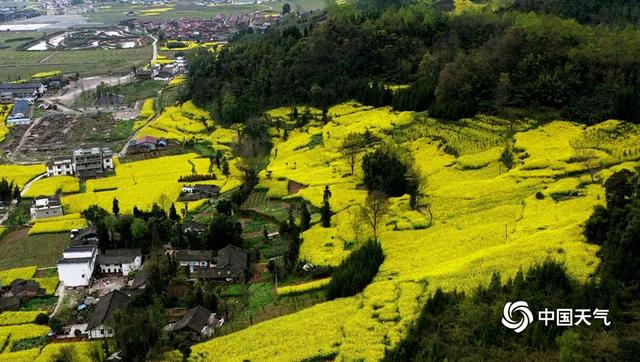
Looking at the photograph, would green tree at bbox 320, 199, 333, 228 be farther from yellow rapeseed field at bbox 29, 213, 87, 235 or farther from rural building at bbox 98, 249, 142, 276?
yellow rapeseed field at bbox 29, 213, 87, 235

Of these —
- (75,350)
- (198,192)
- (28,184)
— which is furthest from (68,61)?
(75,350)

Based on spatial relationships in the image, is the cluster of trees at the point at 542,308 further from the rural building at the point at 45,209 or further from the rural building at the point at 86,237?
the rural building at the point at 45,209

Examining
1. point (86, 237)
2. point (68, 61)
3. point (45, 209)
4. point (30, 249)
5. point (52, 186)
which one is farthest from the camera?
point (68, 61)

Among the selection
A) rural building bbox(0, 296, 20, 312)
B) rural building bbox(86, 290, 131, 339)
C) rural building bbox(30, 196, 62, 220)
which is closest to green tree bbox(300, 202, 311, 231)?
rural building bbox(86, 290, 131, 339)

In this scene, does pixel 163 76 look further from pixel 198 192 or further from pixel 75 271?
pixel 75 271

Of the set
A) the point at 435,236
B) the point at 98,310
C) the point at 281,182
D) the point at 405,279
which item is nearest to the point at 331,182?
the point at 281,182

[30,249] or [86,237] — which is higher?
[86,237]

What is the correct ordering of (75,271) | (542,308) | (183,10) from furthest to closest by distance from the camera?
(183,10)
(75,271)
(542,308)
